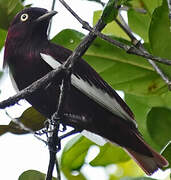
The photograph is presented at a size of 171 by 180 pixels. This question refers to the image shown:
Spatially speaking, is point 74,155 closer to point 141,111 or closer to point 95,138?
point 95,138

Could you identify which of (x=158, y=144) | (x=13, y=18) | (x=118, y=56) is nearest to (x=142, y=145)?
(x=158, y=144)

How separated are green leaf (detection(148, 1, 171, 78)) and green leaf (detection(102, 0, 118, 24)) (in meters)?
0.51

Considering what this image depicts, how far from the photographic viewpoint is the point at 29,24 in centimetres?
331

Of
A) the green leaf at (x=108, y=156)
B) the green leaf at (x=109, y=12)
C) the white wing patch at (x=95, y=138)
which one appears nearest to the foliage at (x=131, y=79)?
the green leaf at (x=108, y=156)

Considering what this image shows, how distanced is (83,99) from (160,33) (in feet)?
1.76

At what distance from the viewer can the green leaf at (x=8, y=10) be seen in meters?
2.96

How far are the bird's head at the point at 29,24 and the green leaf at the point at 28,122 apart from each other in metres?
0.54

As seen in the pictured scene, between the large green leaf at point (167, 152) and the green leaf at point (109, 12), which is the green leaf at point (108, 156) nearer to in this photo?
the large green leaf at point (167, 152)

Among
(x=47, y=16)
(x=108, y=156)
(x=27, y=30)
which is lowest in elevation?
(x=108, y=156)

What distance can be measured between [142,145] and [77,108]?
0.40m

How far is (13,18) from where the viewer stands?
316 centimetres

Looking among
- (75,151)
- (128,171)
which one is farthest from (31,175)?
(128,171)

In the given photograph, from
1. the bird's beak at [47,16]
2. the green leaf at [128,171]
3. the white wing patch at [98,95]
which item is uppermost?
the bird's beak at [47,16]

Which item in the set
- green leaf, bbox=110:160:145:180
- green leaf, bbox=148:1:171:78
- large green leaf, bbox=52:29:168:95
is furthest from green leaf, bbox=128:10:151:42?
green leaf, bbox=110:160:145:180
